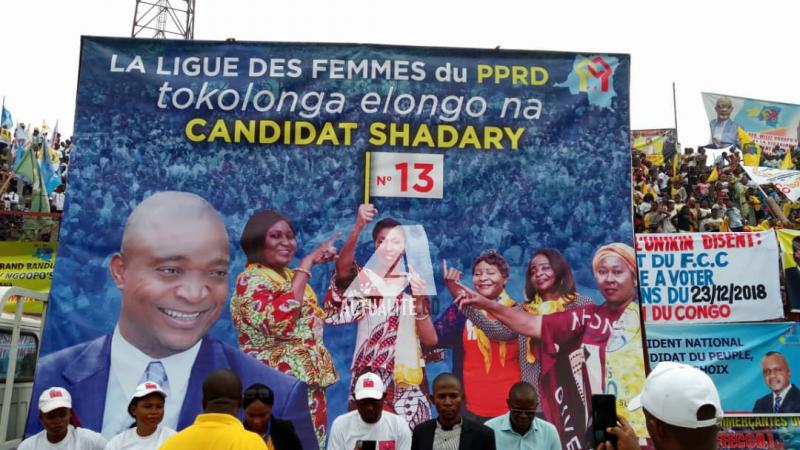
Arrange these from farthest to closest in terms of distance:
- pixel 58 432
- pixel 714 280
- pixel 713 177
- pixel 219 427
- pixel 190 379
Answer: pixel 713 177 → pixel 714 280 → pixel 190 379 → pixel 58 432 → pixel 219 427

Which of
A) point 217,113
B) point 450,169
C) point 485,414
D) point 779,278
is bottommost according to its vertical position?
point 485,414

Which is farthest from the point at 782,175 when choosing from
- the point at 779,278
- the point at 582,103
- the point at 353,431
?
the point at 353,431

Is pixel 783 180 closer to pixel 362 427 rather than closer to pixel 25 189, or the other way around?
pixel 362 427

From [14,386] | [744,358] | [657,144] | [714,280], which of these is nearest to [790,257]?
[714,280]

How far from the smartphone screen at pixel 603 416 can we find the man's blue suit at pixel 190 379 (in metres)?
4.54

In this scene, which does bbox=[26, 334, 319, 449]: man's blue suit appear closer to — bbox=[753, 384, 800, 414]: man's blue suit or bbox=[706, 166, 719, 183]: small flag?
bbox=[753, 384, 800, 414]: man's blue suit

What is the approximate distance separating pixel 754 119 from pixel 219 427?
20.7m

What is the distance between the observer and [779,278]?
29.4ft

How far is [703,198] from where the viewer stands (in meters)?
15.6

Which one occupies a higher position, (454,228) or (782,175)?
(782,175)

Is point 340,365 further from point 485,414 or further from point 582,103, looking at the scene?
point 582,103

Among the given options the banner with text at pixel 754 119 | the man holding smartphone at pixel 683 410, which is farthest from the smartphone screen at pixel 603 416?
the banner with text at pixel 754 119

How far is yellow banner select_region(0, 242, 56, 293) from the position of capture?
11148 millimetres

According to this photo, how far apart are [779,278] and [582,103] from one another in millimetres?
3463
